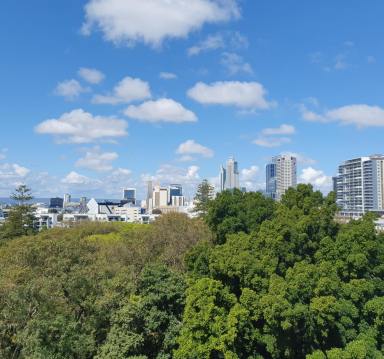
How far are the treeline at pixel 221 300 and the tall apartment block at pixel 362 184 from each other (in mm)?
65820

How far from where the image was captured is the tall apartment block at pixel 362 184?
79681 millimetres

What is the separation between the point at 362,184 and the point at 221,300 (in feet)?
254

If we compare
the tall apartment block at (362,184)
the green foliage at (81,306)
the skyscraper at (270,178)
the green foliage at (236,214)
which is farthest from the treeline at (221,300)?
the skyscraper at (270,178)

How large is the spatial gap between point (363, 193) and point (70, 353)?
270 ft

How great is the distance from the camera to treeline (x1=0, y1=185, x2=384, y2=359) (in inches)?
492

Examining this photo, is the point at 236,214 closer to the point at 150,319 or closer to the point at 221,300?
the point at 221,300

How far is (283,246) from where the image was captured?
49.6 feet

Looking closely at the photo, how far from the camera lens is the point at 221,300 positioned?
14.0 metres

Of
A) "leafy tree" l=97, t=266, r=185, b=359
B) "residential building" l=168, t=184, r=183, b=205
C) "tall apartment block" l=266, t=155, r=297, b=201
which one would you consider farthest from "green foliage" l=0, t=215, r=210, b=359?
"residential building" l=168, t=184, r=183, b=205

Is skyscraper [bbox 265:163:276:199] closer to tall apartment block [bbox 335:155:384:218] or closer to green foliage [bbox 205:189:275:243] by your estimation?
tall apartment block [bbox 335:155:384:218]

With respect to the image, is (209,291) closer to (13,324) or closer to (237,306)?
(237,306)

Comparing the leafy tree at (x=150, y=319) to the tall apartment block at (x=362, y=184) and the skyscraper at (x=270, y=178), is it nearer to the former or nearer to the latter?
the tall apartment block at (x=362, y=184)

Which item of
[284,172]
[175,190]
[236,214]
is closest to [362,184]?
[284,172]

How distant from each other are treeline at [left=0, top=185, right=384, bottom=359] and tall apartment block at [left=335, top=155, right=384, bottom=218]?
2591 inches
